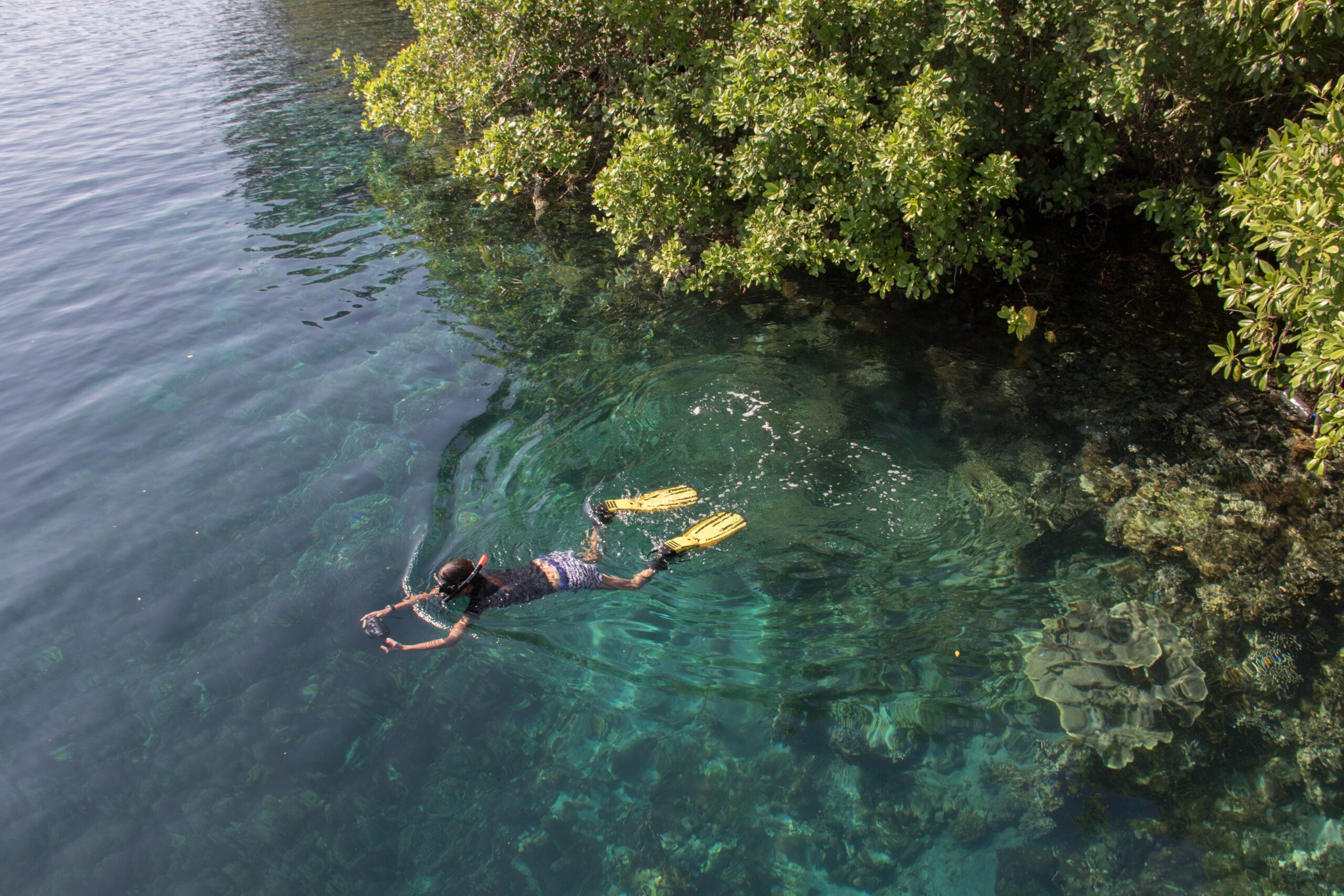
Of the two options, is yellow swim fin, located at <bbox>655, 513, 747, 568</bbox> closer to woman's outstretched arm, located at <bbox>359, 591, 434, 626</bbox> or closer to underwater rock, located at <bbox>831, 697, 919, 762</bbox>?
underwater rock, located at <bbox>831, 697, 919, 762</bbox>

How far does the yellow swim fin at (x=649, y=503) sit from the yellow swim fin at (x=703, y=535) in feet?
1.34

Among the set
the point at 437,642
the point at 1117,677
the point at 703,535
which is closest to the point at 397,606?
the point at 437,642

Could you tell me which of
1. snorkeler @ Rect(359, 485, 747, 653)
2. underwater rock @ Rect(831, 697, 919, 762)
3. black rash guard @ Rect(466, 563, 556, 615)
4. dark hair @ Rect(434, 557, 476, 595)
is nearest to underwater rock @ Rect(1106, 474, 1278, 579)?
underwater rock @ Rect(831, 697, 919, 762)

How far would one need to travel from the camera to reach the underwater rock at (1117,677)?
7098 millimetres

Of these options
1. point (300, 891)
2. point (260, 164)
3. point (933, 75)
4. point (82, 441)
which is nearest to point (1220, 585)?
point (933, 75)

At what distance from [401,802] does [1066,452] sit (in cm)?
827

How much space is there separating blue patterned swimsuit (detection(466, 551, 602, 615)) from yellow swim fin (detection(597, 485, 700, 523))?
0.83 m

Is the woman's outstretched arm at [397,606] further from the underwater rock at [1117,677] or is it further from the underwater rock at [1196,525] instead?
the underwater rock at [1196,525]

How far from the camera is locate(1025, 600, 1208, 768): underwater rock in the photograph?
7.10 m

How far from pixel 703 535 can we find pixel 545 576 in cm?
180

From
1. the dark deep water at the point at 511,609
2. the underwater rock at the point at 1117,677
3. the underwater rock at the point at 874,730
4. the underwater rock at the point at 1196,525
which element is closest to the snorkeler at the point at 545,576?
the dark deep water at the point at 511,609

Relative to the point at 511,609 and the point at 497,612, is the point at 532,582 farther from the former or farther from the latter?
Answer: the point at 497,612

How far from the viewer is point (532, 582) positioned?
28.3 ft

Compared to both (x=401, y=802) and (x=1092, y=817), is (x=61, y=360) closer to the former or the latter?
(x=401, y=802)
